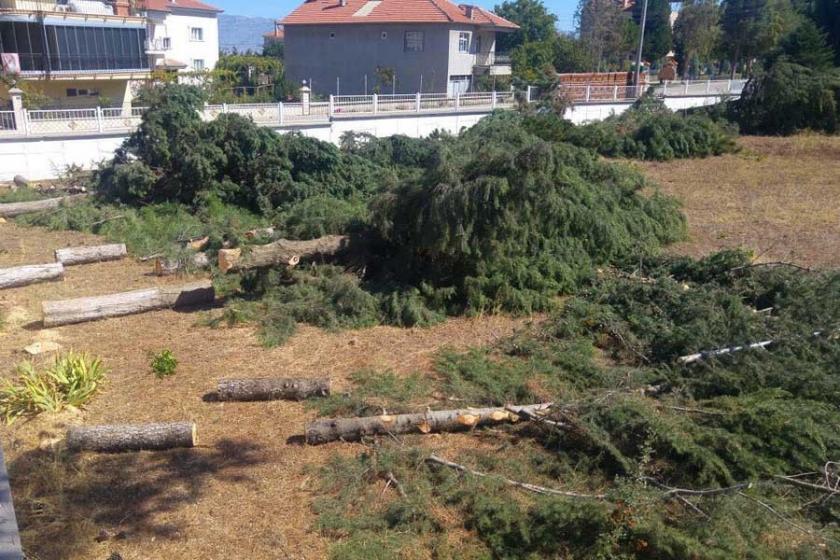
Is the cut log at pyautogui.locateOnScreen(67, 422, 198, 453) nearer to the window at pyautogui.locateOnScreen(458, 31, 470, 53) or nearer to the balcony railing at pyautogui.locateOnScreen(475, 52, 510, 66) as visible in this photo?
the window at pyautogui.locateOnScreen(458, 31, 470, 53)

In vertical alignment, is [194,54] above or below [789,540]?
above

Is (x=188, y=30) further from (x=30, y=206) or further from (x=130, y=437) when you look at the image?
(x=130, y=437)

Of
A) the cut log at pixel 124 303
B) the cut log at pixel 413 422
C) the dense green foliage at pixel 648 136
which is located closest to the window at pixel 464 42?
the dense green foliage at pixel 648 136

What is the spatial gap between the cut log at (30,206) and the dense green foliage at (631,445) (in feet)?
32.9

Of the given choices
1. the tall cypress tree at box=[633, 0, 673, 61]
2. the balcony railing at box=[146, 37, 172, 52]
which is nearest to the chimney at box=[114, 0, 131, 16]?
the balcony railing at box=[146, 37, 172, 52]

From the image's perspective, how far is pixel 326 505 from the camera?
5418 mm

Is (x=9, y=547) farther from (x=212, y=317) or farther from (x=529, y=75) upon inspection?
(x=529, y=75)

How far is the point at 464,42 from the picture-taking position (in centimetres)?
3781

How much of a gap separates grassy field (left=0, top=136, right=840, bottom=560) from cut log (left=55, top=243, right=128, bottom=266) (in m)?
0.20

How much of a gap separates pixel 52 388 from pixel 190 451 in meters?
1.80

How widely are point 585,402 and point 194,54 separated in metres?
43.6

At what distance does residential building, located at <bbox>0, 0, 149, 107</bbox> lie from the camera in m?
25.7

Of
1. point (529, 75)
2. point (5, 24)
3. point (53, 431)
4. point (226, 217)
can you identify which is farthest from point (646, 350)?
point (529, 75)

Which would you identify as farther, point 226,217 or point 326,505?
point 226,217
